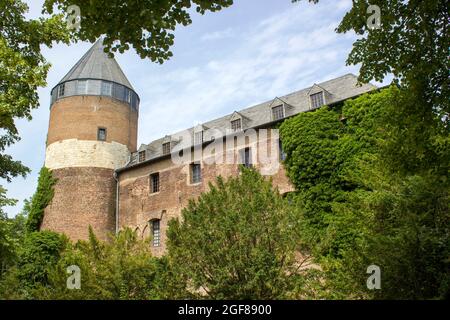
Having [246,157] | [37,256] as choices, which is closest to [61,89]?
[37,256]

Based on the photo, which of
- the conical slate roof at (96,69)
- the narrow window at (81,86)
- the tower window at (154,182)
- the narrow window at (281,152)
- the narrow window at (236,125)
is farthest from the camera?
the conical slate roof at (96,69)

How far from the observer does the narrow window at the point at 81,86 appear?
30.6 meters

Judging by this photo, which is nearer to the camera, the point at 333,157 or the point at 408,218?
the point at 408,218

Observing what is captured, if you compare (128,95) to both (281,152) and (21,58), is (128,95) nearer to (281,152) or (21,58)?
(281,152)

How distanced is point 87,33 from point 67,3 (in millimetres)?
570

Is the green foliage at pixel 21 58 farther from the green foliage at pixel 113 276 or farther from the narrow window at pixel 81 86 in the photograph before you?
the narrow window at pixel 81 86

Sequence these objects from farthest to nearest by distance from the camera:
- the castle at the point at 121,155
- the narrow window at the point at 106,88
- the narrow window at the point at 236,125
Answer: the narrow window at the point at 106,88, the narrow window at the point at 236,125, the castle at the point at 121,155

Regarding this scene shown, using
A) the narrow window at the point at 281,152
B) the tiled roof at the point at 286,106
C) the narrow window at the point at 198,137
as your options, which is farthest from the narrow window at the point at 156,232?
the narrow window at the point at 281,152

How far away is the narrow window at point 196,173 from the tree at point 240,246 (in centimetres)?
1348

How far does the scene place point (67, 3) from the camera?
26.8 feet

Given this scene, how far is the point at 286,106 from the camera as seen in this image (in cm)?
2477

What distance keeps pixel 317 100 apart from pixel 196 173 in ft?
26.2
